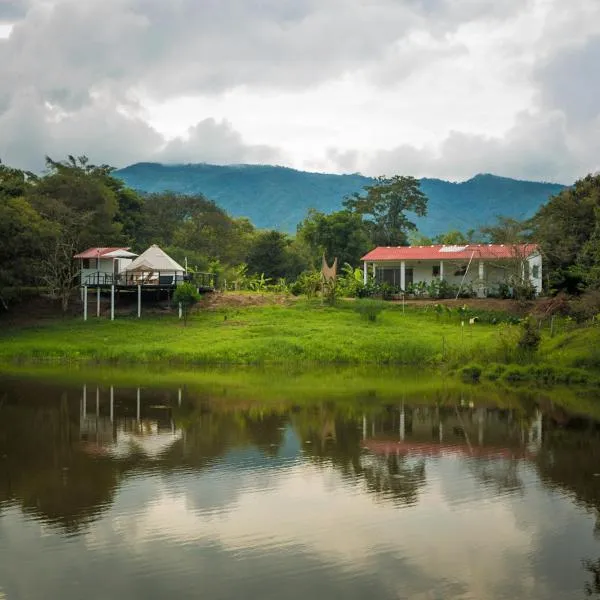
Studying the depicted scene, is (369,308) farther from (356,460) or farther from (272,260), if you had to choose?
(356,460)

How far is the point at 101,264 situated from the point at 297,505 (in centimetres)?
4136

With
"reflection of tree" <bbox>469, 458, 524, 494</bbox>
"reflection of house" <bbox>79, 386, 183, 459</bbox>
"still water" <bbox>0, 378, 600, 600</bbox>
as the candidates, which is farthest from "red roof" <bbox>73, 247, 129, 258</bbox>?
"reflection of tree" <bbox>469, 458, 524, 494</bbox>

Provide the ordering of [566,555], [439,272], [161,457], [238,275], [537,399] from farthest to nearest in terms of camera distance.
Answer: [238,275]
[439,272]
[537,399]
[161,457]
[566,555]

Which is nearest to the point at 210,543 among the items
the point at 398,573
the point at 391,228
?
the point at 398,573

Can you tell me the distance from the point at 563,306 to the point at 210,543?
112 feet

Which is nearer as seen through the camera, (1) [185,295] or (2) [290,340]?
(2) [290,340]

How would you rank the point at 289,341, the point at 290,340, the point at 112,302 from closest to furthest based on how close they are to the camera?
the point at 289,341, the point at 290,340, the point at 112,302

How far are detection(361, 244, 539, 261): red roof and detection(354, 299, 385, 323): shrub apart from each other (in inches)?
272

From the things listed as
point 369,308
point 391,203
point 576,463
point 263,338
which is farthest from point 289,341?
point 391,203

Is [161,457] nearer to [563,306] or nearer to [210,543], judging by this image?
[210,543]

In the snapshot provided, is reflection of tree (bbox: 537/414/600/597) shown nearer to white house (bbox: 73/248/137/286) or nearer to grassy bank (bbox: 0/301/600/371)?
grassy bank (bbox: 0/301/600/371)

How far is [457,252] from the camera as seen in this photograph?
2253 inches

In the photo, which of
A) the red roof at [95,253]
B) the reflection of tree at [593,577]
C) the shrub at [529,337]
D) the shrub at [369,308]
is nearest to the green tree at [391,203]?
the shrub at [369,308]

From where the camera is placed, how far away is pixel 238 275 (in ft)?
211
